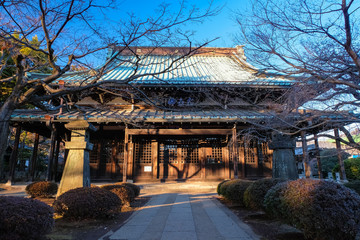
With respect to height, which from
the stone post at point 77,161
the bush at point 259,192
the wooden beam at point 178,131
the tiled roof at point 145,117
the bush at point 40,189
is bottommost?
the bush at point 40,189

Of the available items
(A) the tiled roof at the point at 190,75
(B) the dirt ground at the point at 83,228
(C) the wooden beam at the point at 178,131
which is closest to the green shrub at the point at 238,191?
(B) the dirt ground at the point at 83,228

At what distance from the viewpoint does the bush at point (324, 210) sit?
3209mm

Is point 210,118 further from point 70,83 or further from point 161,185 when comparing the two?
point 70,83

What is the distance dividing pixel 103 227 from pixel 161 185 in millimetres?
7005

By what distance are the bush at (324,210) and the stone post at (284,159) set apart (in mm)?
2698

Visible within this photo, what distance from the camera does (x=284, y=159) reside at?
6410mm

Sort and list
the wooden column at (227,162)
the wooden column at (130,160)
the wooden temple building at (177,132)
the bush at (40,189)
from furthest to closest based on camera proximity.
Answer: the wooden column at (227,162), the wooden column at (130,160), the wooden temple building at (177,132), the bush at (40,189)

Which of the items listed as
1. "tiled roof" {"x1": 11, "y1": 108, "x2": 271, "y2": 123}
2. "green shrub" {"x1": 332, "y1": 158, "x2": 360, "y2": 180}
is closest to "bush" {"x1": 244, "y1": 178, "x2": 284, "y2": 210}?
"tiled roof" {"x1": 11, "y1": 108, "x2": 271, "y2": 123}

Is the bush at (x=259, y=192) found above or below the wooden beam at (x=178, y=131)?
below

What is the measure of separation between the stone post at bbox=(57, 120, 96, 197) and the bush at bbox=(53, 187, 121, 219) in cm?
127

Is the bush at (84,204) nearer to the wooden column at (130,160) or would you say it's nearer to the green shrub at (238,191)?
the green shrub at (238,191)

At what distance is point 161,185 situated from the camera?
1152 centimetres

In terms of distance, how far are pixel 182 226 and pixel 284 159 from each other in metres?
3.69

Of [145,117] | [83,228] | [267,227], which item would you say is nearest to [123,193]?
[83,228]
